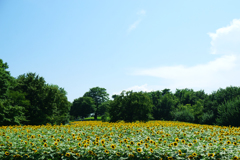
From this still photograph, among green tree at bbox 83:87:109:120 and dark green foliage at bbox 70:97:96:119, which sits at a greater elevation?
green tree at bbox 83:87:109:120

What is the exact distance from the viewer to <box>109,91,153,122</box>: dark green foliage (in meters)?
26.7

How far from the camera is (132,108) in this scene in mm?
26797

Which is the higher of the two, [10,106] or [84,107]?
[84,107]

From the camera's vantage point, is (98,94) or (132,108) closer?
(132,108)

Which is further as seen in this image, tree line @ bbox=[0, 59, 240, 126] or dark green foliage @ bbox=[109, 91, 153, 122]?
dark green foliage @ bbox=[109, 91, 153, 122]

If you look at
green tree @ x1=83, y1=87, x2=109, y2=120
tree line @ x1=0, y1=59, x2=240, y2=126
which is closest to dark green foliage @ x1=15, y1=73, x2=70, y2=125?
tree line @ x1=0, y1=59, x2=240, y2=126

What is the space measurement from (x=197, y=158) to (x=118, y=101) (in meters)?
21.9

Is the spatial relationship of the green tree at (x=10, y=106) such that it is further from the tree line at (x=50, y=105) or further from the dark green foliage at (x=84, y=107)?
the dark green foliage at (x=84, y=107)

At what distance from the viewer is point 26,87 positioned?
83.0 ft

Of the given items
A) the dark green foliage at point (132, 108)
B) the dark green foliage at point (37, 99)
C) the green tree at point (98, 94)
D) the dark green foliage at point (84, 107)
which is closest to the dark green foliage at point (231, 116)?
the dark green foliage at point (132, 108)

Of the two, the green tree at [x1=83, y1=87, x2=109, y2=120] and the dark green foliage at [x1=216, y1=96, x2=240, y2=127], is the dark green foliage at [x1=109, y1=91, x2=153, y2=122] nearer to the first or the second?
the dark green foliage at [x1=216, y1=96, x2=240, y2=127]

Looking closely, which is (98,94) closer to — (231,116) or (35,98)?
(35,98)

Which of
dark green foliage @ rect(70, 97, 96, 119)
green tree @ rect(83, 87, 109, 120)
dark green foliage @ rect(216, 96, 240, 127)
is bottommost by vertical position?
dark green foliage @ rect(216, 96, 240, 127)

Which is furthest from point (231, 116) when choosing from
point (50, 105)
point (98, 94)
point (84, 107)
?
point (98, 94)
